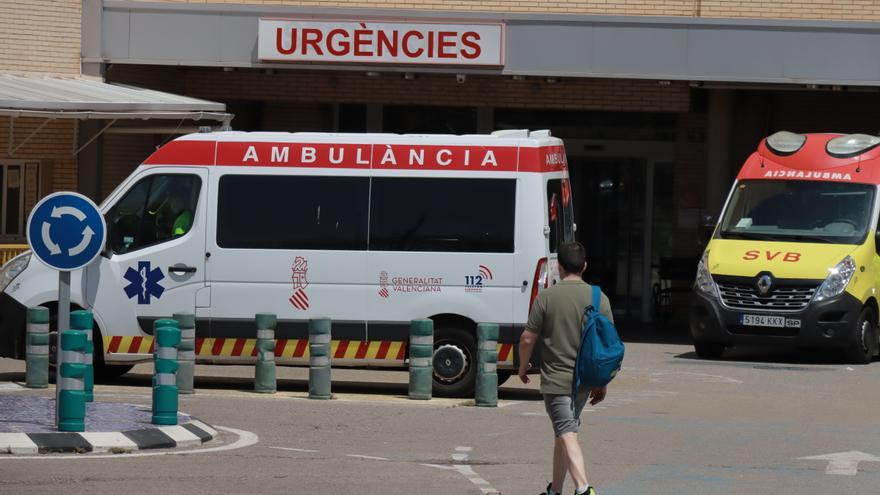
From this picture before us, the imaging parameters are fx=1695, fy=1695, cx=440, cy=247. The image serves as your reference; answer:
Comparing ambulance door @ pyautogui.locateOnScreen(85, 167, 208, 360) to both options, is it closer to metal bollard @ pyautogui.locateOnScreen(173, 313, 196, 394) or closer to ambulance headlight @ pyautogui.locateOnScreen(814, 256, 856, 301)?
metal bollard @ pyautogui.locateOnScreen(173, 313, 196, 394)

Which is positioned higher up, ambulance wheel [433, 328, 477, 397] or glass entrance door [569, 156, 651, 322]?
glass entrance door [569, 156, 651, 322]

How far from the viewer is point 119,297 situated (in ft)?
52.7

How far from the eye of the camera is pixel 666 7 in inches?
989

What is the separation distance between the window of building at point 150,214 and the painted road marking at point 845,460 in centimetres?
669

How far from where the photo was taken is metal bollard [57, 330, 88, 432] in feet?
38.3

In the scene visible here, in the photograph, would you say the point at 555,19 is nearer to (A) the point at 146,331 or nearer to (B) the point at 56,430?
(A) the point at 146,331

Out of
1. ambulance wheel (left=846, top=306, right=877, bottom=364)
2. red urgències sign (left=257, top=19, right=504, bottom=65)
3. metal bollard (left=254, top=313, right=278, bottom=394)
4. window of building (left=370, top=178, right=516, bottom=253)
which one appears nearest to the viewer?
metal bollard (left=254, top=313, right=278, bottom=394)

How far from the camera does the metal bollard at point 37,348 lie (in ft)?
49.8

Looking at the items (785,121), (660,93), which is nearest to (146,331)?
(660,93)

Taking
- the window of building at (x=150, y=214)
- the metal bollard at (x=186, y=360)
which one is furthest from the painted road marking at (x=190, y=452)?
the window of building at (x=150, y=214)

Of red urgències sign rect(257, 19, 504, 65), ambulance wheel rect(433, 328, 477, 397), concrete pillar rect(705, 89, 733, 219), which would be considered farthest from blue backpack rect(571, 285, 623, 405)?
concrete pillar rect(705, 89, 733, 219)

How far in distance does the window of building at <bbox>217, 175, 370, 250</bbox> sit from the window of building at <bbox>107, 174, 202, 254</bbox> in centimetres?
40

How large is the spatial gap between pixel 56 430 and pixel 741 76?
13430 mm

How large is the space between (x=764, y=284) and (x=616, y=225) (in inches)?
330
